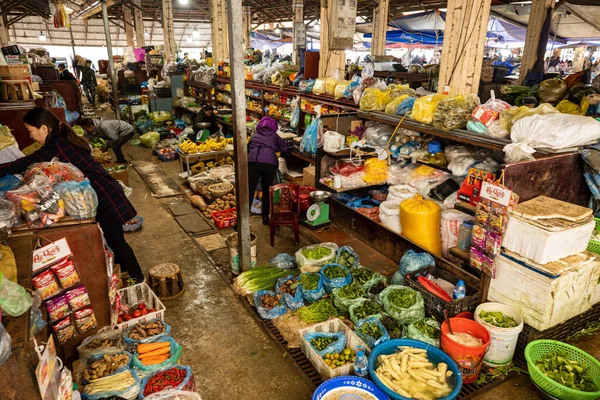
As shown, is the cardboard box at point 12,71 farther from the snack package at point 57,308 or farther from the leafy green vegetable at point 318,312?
the leafy green vegetable at point 318,312

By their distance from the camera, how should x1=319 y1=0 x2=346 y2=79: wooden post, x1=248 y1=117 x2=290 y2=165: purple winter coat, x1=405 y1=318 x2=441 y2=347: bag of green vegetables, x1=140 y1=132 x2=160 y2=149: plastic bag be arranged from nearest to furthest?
x1=405 y1=318 x2=441 y2=347: bag of green vegetables → x1=248 y1=117 x2=290 y2=165: purple winter coat → x1=319 y1=0 x2=346 y2=79: wooden post → x1=140 y1=132 x2=160 y2=149: plastic bag

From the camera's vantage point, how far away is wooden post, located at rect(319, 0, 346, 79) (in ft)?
27.1

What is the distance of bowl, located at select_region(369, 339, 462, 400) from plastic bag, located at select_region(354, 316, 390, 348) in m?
0.14

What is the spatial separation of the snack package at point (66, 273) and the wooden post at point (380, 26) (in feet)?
45.6

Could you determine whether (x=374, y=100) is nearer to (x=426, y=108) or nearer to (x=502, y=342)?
(x=426, y=108)

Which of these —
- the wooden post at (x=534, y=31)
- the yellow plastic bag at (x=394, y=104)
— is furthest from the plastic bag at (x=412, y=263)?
the wooden post at (x=534, y=31)

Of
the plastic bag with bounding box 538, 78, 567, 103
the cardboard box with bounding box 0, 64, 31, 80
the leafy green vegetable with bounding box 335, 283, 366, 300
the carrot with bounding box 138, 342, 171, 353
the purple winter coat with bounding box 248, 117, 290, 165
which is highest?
the cardboard box with bounding box 0, 64, 31, 80

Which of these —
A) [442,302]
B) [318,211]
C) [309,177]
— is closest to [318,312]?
[442,302]

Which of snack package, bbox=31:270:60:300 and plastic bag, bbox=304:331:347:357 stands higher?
snack package, bbox=31:270:60:300

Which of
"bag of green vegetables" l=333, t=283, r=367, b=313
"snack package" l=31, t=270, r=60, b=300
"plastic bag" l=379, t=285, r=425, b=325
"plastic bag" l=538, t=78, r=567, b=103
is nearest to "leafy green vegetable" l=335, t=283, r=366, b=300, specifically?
"bag of green vegetables" l=333, t=283, r=367, b=313

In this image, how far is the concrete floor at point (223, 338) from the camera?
3.54 m

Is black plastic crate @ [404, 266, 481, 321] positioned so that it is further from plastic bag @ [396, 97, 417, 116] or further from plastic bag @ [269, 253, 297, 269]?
plastic bag @ [396, 97, 417, 116]

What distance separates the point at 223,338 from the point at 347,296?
140cm

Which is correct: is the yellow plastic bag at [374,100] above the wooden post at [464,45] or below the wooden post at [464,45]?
below
